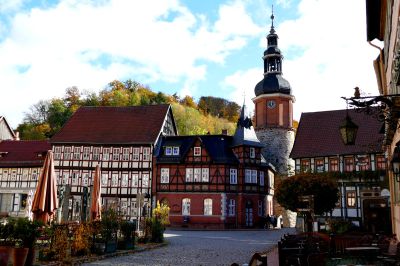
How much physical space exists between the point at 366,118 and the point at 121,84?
163ft

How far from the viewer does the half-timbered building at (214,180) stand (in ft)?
127

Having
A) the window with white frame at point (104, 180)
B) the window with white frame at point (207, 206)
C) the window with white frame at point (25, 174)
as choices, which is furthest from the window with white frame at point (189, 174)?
the window with white frame at point (25, 174)

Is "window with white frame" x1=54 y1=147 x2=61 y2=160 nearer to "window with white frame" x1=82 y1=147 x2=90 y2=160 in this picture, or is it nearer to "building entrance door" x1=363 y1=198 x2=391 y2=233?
"window with white frame" x1=82 y1=147 x2=90 y2=160

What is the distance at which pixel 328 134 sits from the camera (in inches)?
1451

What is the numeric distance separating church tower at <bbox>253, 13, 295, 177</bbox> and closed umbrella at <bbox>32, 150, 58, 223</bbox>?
1377 inches

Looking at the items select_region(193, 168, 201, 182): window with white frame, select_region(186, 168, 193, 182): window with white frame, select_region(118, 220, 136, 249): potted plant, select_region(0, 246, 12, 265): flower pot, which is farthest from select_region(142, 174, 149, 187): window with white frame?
select_region(0, 246, 12, 265): flower pot

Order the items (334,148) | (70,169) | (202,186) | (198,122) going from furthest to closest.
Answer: (198,122) → (70,169) → (202,186) → (334,148)

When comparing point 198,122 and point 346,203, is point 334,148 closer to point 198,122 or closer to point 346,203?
point 346,203

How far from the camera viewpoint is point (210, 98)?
315ft

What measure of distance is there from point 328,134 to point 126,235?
24.6 meters

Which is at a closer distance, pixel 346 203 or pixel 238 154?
pixel 346 203

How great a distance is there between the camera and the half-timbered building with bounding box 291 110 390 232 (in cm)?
3080

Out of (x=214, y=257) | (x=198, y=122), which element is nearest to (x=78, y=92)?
(x=198, y=122)

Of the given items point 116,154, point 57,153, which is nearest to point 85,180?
point 116,154
